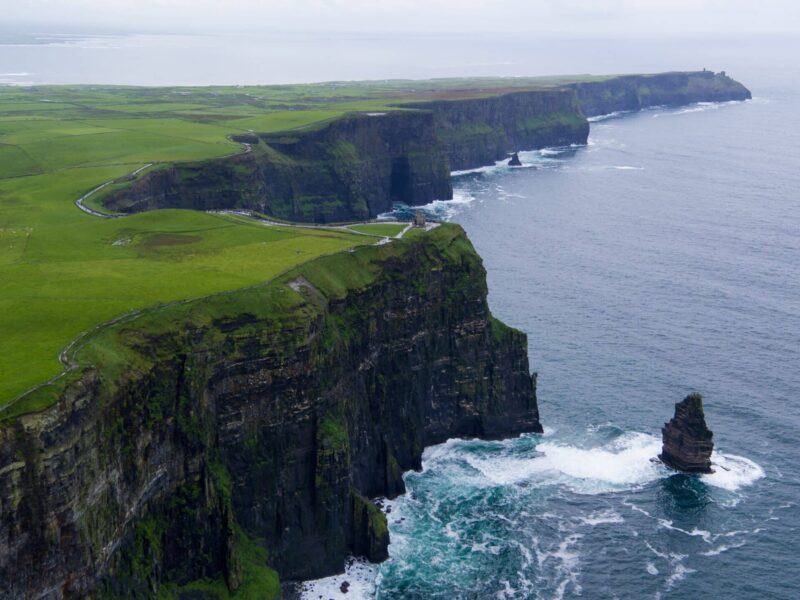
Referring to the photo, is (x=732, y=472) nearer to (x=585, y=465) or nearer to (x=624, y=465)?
(x=624, y=465)

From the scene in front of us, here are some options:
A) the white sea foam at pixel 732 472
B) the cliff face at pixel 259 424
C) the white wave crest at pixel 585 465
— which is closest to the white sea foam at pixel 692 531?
the white wave crest at pixel 585 465

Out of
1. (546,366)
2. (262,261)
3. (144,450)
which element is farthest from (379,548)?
(546,366)

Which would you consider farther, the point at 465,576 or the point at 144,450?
the point at 465,576

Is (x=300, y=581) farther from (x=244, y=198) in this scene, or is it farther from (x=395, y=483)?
(x=244, y=198)

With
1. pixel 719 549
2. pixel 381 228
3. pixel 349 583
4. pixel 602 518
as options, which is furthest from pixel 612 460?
pixel 381 228

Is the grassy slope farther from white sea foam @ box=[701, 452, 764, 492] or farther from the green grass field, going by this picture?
white sea foam @ box=[701, 452, 764, 492]

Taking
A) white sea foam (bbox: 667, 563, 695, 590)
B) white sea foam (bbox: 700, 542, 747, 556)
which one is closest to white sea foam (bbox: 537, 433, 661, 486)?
white sea foam (bbox: 700, 542, 747, 556)
